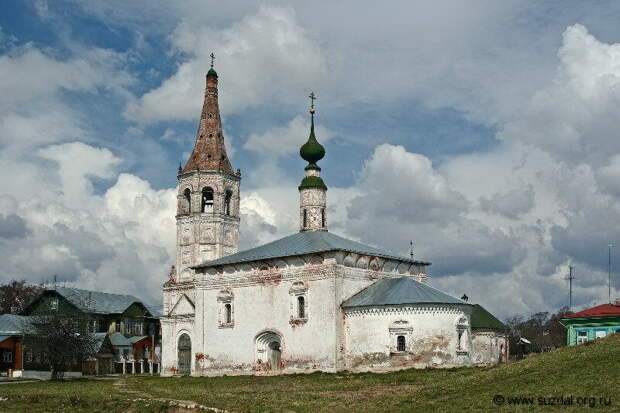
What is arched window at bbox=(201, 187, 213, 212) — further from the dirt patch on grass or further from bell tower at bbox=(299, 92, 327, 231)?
the dirt patch on grass

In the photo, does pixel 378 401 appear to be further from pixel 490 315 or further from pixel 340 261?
pixel 490 315

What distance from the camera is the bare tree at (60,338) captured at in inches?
1465

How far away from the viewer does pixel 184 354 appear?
1567 inches

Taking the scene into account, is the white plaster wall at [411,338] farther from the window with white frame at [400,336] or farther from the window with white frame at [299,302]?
Answer: the window with white frame at [299,302]

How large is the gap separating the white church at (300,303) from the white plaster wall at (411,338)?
39 mm

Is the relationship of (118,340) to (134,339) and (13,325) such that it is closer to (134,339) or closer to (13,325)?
(134,339)

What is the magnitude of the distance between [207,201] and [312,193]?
294 inches

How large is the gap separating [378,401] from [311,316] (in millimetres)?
13050

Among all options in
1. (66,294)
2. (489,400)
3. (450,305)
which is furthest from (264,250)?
(66,294)

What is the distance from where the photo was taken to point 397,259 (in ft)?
119

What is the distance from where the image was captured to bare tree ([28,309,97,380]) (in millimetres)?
37219

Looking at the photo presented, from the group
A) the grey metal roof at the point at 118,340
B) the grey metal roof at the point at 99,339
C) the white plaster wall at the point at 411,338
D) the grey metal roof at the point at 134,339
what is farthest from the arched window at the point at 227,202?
the grey metal roof at the point at 134,339

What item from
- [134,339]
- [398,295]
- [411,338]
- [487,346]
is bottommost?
[134,339]

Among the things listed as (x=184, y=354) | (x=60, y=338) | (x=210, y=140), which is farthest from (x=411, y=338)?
(x=210, y=140)
